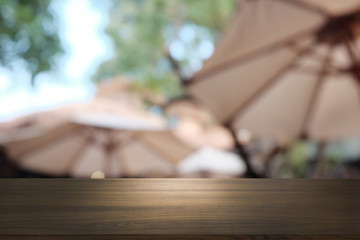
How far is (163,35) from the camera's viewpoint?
42.9 ft

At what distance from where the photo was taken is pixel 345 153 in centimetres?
1593

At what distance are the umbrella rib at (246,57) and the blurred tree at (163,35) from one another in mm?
6748

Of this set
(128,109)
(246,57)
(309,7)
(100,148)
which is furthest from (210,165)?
(309,7)

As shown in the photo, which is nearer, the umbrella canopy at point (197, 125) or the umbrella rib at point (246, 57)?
the umbrella rib at point (246, 57)

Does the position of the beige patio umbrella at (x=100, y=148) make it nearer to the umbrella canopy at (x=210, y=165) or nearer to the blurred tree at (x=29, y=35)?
the umbrella canopy at (x=210, y=165)

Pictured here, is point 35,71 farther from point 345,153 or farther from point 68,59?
point 345,153

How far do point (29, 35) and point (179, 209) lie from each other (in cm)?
1023

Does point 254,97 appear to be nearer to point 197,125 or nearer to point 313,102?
point 313,102

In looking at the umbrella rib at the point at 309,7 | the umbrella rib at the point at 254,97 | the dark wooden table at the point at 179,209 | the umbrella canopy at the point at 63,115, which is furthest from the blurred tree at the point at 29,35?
the dark wooden table at the point at 179,209

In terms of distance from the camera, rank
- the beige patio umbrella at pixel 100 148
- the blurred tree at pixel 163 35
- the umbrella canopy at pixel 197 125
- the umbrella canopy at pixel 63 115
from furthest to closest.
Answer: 1. the blurred tree at pixel 163 35
2. the umbrella canopy at pixel 197 125
3. the umbrella canopy at pixel 63 115
4. the beige patio umbrella at pixel 100 148

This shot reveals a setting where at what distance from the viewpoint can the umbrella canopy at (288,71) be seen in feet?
13.0

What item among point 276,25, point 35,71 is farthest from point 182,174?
point 276,25

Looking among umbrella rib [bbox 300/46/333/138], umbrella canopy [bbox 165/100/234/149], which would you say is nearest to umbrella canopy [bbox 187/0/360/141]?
umbrella rib [bbox 300/46/333/138]

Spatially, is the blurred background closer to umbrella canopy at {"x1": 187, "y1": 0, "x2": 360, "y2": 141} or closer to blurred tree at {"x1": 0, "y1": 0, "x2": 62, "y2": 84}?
blurred tree at {"x1": 0, "y1": 0, "x2": 62, "y2": 84}
